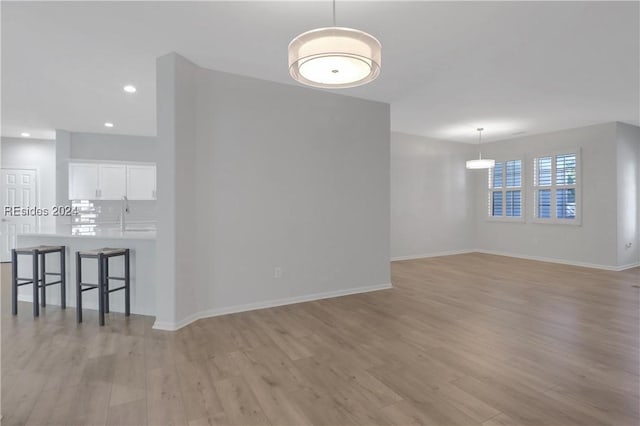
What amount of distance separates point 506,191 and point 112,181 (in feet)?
30.0

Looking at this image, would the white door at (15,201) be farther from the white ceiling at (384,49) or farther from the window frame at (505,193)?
the window frame at (505,193)

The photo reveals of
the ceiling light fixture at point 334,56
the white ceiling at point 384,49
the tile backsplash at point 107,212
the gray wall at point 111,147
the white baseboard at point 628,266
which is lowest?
the white baseboard at point 628,266

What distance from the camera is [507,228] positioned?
8109mm

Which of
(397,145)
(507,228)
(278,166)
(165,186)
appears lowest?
(507,228)

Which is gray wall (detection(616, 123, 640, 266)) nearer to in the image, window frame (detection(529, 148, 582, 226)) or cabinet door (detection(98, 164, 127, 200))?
window frame (detection(529, 148, 582, 226))

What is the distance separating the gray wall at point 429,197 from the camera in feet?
24.7

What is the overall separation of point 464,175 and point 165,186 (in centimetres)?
758

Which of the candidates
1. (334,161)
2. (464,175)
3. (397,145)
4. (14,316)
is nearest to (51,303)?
(14,316)

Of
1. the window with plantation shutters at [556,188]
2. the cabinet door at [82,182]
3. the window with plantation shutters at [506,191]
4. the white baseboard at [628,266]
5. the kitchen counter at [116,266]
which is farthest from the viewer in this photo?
the window with plantation shutters at [506,191]

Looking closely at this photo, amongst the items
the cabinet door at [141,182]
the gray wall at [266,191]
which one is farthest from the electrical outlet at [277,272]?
the cabinet door at [141,182]

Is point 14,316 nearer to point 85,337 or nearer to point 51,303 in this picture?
point 51,303

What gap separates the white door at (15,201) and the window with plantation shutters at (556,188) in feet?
37.2

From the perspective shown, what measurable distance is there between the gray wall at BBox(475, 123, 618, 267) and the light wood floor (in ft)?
9.83

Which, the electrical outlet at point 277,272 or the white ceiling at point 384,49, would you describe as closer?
the white ceiling at point 384,49
